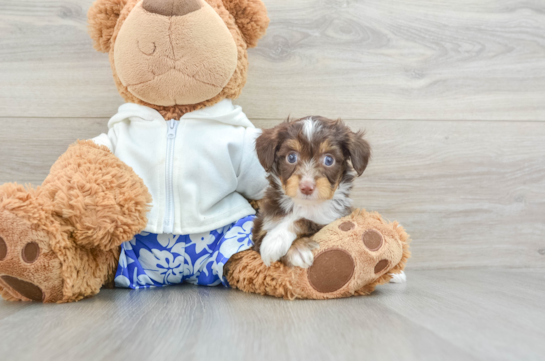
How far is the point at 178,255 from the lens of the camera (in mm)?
1669

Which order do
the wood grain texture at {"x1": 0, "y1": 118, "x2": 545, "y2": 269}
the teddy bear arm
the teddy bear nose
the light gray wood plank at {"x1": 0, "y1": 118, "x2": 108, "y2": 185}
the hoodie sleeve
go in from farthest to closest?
the wood grain texture at {"x1": 0, "y1": 118, "x2": 545, "y2": 269}, the light gray wood plank at {"x1": 0, "y1": 118, "x2": 108, "y2": 185}, the hoodie sleeve, the teddy bear nose, the teddy bear arm

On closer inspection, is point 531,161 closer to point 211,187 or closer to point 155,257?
point 211,187

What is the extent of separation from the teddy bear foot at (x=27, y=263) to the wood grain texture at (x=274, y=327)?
54mm

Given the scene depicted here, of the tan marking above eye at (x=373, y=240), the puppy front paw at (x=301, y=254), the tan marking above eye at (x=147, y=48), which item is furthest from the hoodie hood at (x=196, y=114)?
the tan marking above eye at (x=373, y=240)

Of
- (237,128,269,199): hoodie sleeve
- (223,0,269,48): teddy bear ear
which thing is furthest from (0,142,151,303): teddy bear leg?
(223,0,269,48): teddy bear ear

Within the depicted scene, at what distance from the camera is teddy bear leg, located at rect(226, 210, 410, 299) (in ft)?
4.80

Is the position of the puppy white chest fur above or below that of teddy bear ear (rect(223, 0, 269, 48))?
below

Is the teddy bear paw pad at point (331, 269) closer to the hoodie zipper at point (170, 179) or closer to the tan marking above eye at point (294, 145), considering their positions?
the tan marking above eye at point (294, 145)

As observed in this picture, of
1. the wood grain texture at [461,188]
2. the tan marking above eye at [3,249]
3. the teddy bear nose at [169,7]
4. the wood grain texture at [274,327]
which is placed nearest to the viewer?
the wood grain texture at [274,327]

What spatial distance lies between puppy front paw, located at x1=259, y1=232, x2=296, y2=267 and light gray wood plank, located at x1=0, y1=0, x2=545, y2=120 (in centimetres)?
80

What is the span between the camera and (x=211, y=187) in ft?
5.60

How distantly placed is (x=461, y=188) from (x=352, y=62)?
0.84m

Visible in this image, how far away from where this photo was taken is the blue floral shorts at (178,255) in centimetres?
164

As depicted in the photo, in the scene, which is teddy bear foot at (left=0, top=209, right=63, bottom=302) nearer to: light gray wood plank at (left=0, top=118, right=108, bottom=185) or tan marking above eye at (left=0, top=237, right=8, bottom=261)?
tan marking above eye at (left=0, top=237, right=8, bottom=261)
